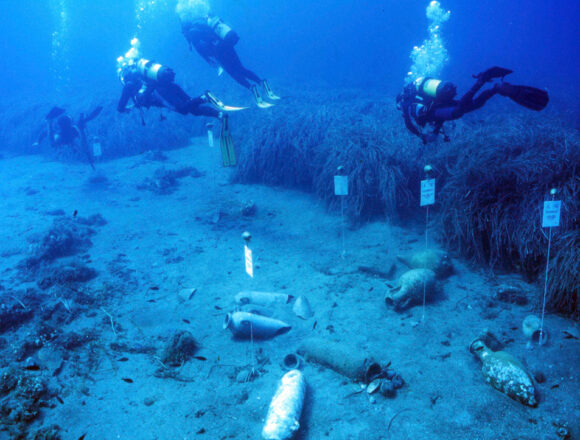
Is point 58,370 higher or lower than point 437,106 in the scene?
lower

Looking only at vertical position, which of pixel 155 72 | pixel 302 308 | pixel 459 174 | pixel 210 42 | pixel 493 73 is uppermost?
pixel 210 42

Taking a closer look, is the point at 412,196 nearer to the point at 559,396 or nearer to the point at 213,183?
the point at 559,396

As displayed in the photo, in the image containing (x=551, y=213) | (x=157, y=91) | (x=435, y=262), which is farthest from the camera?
(x=157, y=91)

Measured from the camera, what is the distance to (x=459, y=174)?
18.4 feet

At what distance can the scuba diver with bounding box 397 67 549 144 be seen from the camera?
149 inches

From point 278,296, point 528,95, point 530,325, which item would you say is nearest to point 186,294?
point 278,296

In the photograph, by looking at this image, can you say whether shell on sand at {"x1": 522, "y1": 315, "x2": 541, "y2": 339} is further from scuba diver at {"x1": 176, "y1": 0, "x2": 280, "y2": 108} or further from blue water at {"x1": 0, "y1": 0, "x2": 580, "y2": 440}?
scuba diver at {"x1": 176, "y1": 0, "x2": 280, "y2": 108}

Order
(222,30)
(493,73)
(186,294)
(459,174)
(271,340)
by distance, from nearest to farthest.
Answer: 1. (493,73)
2. (271,340)
3. (186,294)
4. (459,174)
5. (222,30)

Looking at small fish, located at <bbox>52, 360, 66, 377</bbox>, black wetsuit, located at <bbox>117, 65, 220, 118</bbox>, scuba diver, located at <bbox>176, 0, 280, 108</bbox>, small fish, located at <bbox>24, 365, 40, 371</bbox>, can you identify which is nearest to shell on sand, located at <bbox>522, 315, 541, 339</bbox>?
small fish, located at <bbox>52, 360, 66, 377</bbox>

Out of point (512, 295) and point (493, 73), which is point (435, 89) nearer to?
point (493, 73)

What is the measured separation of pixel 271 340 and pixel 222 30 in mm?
7963

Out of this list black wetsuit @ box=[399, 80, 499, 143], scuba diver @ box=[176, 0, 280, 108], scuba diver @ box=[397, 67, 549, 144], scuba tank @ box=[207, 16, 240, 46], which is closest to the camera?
scuba diver @ box=[397, 67, 549, 144]

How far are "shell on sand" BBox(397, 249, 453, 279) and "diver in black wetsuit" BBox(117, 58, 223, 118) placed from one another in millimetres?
4648

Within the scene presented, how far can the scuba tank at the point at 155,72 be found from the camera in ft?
23.2
